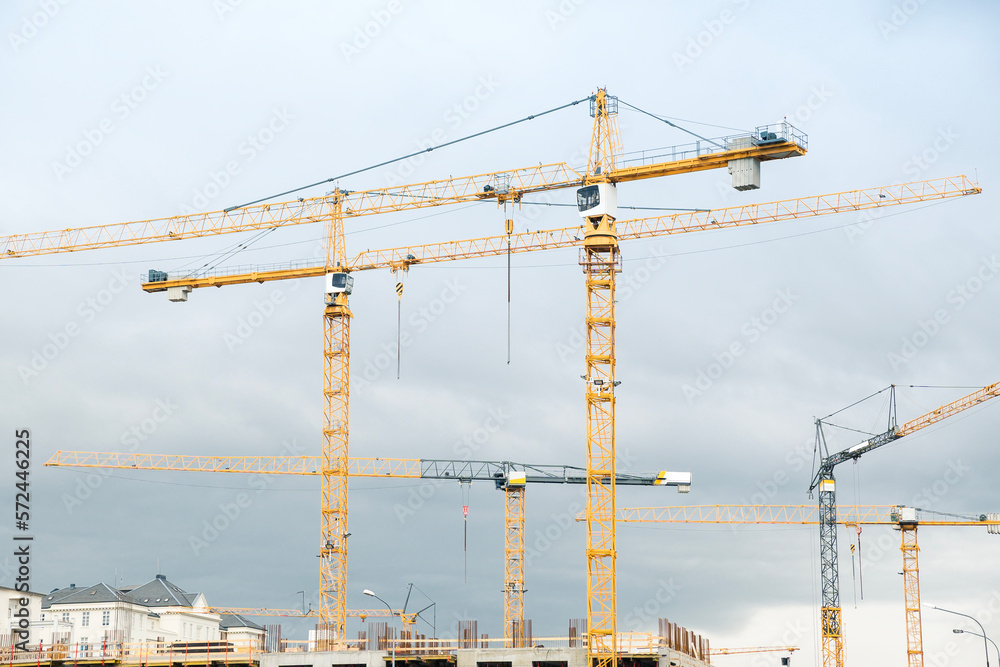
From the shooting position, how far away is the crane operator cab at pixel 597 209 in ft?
294

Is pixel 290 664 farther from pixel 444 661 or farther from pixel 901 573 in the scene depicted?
pixel 901 573

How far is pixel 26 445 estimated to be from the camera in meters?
70.9

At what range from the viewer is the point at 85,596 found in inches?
5723

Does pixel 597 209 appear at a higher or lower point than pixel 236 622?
higher

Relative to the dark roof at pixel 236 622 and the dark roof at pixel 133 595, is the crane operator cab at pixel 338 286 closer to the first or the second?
the dark roof at pixel 133 595

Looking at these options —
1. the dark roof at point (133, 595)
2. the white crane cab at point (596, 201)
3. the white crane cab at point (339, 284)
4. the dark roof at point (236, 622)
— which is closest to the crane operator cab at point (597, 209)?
the white crane cab at point (596, 201)

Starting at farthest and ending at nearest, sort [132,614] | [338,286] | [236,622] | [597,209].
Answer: [236,622]
[132,614]
[338,286]
[597,209]

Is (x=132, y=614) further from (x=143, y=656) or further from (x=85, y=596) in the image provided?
(x=143, y=656)

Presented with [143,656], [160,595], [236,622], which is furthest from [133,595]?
[143,656]

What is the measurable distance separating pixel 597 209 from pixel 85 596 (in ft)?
280

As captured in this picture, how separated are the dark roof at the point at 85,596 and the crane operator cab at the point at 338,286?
47.1 meters

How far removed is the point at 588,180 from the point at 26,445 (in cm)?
4344

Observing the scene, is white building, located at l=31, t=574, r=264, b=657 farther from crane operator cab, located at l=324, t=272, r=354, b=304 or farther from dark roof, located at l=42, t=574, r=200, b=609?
crane operator cab, located at l=324, t=272, r=354, b=304

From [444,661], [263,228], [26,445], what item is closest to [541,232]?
[263,228]
